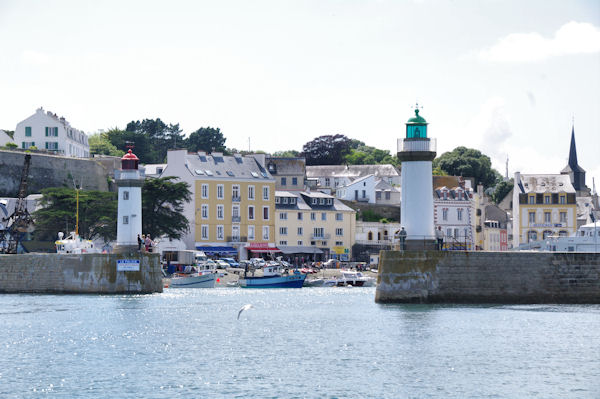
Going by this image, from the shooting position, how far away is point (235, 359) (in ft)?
98.0

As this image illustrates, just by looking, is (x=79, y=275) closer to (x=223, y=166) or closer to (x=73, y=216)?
(x=73, y=216)

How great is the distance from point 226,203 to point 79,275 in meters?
31.1

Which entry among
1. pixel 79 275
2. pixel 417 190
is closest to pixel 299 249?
pixel 79 275

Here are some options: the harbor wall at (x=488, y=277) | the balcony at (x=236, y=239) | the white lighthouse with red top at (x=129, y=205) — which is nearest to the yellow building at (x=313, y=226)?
the balcony at (x=236, y=239)

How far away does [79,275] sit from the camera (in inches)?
2132

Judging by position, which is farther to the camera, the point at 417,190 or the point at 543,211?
the point at 543,211

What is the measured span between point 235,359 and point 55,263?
27.5 m

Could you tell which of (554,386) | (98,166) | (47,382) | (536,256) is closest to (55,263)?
(536,256)

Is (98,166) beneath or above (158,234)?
above

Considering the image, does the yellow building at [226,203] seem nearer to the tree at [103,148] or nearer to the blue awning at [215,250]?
the blue awning at [215,250]

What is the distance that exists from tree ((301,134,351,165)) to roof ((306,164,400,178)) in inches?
327

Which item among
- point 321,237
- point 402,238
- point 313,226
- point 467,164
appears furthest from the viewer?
point 467,164

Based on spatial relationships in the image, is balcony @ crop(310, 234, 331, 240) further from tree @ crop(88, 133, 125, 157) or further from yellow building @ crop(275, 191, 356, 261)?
tree @ crop(88, 133, 125, 157)

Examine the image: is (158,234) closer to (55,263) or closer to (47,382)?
(55,263)
